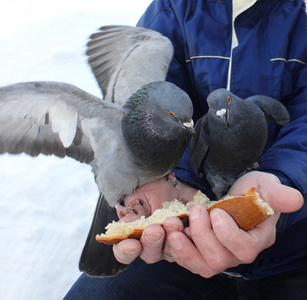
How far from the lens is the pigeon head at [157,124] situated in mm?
1685

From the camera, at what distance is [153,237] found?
143 centimetres

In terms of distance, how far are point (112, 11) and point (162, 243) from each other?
18.8 feet

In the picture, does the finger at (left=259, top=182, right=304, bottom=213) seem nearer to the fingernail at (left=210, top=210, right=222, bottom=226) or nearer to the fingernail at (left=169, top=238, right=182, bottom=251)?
the fingernail at (left=210, top=210, right=222, bottom=226)

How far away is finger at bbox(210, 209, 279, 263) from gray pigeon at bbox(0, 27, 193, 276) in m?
0.54

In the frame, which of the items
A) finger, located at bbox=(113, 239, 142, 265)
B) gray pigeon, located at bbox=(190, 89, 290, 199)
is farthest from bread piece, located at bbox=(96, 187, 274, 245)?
gray pigeon, located at bbox=(190, 89, 290, 199)

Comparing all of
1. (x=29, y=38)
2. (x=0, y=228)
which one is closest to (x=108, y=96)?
(x=0, y=228)

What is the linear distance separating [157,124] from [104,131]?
12.9 inches

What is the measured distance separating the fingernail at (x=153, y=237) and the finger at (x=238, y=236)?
26 centimetres

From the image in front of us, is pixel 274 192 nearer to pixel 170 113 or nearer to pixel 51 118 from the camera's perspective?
pixel 170 113

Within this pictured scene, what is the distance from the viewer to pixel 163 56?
219 cm

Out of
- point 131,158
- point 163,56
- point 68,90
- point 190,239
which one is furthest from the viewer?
point 163,56

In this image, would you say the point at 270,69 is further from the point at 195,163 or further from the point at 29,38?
the point at 29,38

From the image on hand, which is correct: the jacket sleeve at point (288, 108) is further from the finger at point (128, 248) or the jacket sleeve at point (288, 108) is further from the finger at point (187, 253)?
the finger at point (128, 248)

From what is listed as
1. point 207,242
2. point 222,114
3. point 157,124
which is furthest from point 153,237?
point 222,114
